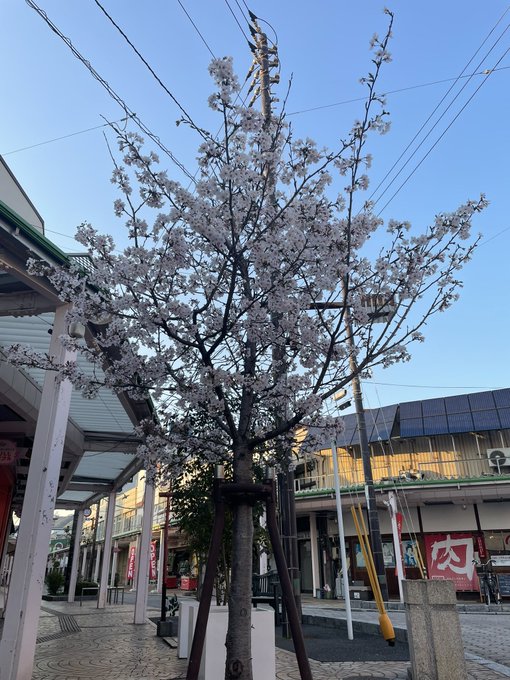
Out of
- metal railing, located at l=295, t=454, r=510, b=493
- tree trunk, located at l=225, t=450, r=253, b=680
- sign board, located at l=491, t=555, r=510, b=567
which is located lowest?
tree trunk, located at l=225, t=450, r=253, b=680

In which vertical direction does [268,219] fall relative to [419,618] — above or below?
above

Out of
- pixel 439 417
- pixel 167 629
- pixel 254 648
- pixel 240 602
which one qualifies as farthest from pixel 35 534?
pixel 439 417

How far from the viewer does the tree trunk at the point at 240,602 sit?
358cm

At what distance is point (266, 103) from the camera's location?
26.3 feet

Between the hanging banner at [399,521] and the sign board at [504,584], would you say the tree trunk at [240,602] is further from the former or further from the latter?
the sign board at [504,584]

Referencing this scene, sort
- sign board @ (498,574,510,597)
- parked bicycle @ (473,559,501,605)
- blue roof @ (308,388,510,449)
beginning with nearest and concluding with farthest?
parked bicycle @ (473,559,501,605) → sign board @ (498,574,510,597) → blue roof @ (308,388,510,449)

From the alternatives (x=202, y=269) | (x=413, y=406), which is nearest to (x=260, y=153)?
(x=202, y=269)

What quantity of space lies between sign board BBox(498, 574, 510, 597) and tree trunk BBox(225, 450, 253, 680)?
61.8 ft

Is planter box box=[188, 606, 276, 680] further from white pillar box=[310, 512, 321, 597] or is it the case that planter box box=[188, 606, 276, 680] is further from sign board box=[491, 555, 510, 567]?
white pillar box=[310, 512, 321, 597]

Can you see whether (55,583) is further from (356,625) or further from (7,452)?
(356,625)

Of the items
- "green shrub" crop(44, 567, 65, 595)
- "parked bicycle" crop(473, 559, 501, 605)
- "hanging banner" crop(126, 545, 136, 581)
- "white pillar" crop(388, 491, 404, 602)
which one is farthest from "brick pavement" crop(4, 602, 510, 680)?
"hanging banner" crop(126, 545, 136, 581)

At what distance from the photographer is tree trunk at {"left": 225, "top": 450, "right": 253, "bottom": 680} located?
3.58m

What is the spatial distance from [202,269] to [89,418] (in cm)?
899

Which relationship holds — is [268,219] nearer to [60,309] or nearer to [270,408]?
[270,408]
